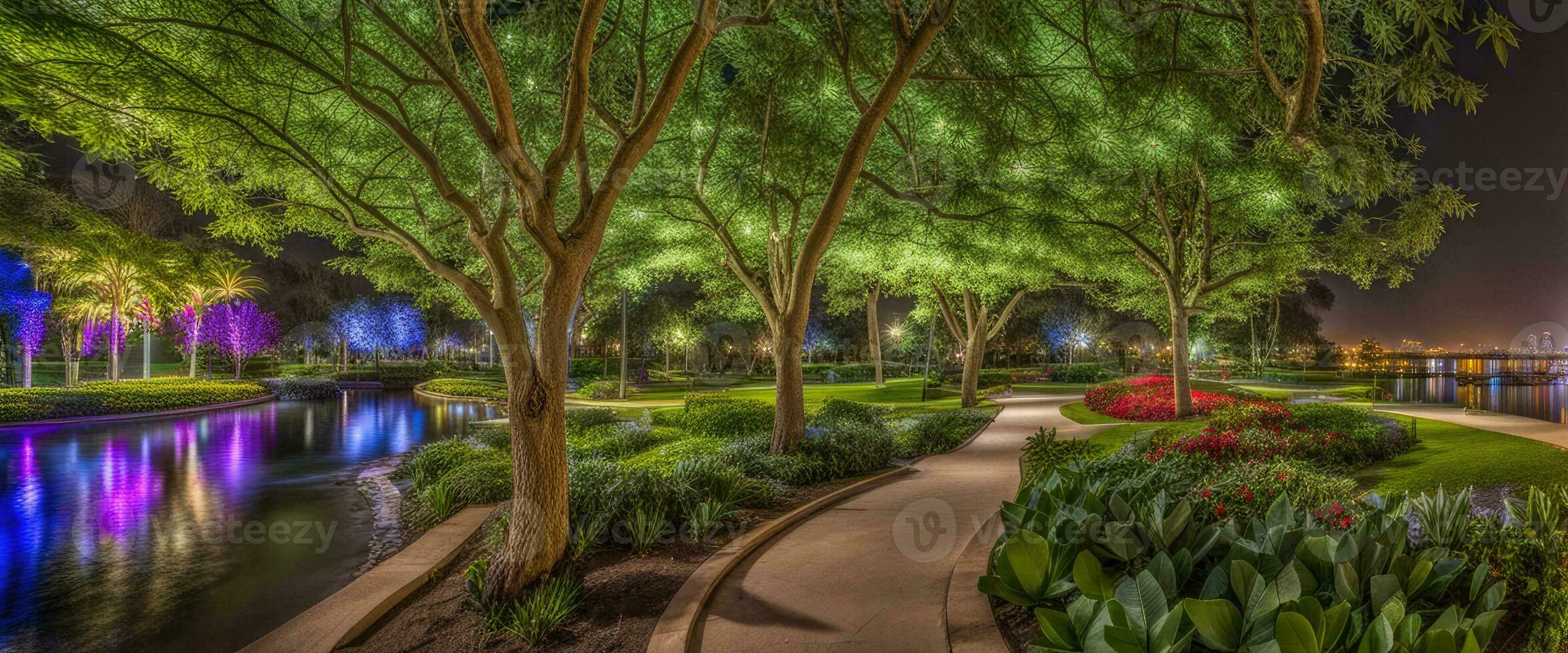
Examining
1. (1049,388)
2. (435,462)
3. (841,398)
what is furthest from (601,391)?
(1049,388)

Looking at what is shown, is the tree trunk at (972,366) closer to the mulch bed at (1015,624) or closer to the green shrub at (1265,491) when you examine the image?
the green shrub at (1265,491)

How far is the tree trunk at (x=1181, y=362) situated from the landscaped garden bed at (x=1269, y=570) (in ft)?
37.3

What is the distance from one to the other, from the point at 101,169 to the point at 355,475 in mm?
8257

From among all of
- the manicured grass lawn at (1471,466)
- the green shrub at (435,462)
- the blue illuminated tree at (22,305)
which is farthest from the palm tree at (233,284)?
the manicured grass lawn at (1471,466)

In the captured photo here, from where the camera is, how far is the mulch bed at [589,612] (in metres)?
4.91

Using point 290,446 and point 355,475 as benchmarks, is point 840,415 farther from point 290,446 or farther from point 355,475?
point 290,446

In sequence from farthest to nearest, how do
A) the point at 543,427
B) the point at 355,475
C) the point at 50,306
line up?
the point at 50,306, the point at 355,475, the point at 543,427

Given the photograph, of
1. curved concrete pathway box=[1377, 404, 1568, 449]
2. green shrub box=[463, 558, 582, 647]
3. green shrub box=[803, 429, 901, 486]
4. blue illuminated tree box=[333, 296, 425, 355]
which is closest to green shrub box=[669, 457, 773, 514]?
green shrub box=[803, 429, 901, 486]

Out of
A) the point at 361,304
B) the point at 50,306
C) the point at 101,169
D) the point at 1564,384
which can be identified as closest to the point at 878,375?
the point at 101,169

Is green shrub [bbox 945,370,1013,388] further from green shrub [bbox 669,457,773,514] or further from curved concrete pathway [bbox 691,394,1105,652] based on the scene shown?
green shrub [bbox 669,457,773,514]

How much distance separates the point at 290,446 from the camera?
1742cm
